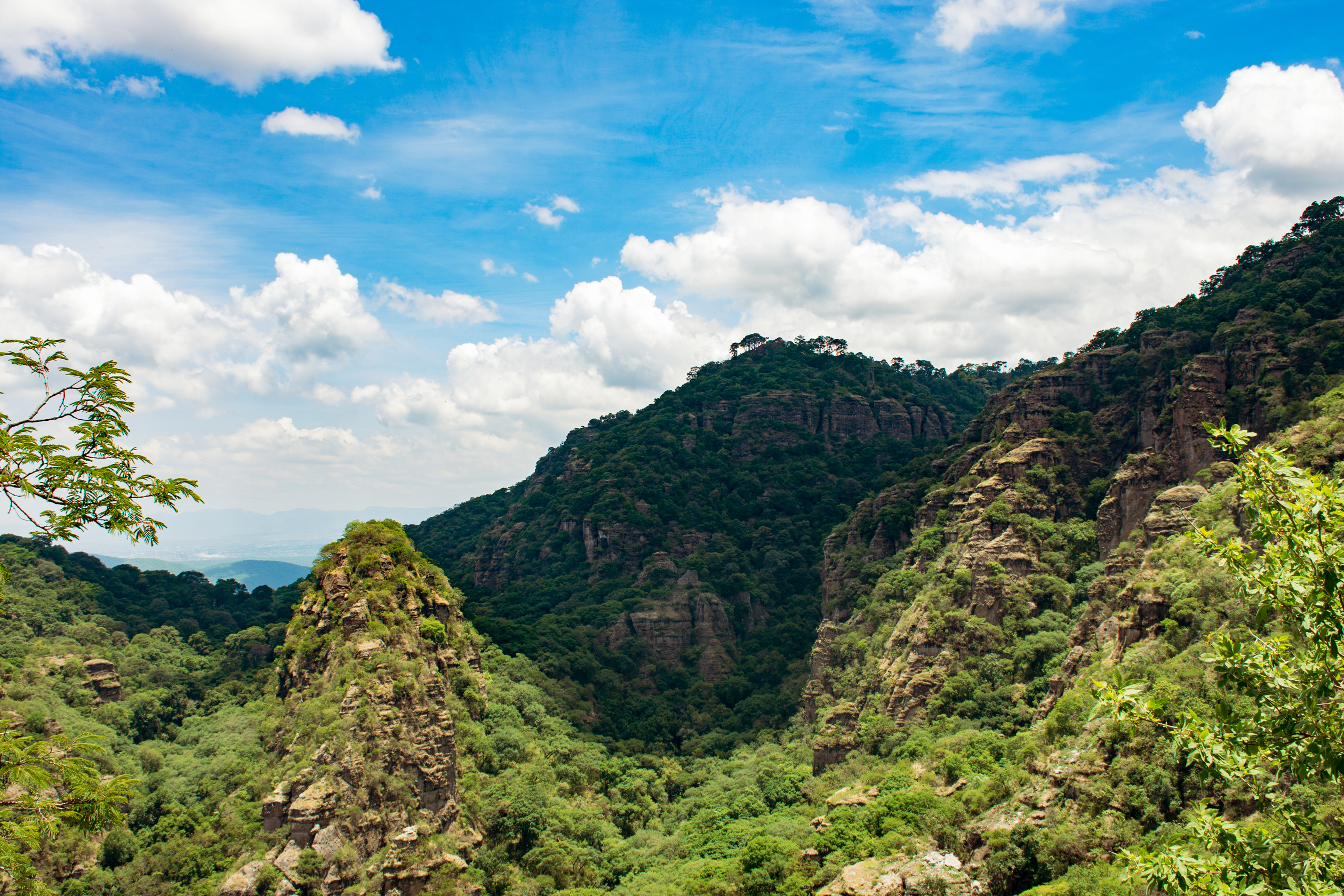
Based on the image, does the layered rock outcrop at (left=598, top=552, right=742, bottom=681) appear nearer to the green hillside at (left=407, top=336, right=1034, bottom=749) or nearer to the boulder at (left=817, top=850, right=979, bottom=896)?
the green hillside at (left=407, top=336, right=1034, bottom=749)

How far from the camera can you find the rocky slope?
45.3 m

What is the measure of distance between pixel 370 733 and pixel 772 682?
166ft

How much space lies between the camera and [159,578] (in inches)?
3664

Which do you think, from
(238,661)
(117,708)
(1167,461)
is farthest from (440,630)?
(1167,461)

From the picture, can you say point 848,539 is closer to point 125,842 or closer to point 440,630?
point 440,630

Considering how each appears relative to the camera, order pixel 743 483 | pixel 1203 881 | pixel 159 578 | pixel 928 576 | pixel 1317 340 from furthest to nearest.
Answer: pixel 743 483
pixel 159 578
pixel 928 576
pixel 1317 340
pixel 1203 881

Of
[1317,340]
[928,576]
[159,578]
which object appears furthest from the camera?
[159,578]

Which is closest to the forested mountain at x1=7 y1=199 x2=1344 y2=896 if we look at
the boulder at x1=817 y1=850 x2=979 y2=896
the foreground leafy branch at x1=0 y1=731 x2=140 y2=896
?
the boulder at x1=817 y1=850 x2=979 y2=896

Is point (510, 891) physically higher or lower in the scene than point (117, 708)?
lower

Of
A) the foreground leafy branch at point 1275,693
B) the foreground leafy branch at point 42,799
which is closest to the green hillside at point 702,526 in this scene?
the foreground leafy branch at point 1275,693

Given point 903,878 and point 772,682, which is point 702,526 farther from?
point 903,878

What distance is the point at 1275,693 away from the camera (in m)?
10.1

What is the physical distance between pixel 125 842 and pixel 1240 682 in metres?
46.9

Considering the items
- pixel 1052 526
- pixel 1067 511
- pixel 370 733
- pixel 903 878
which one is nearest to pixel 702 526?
pixel 1067 511
